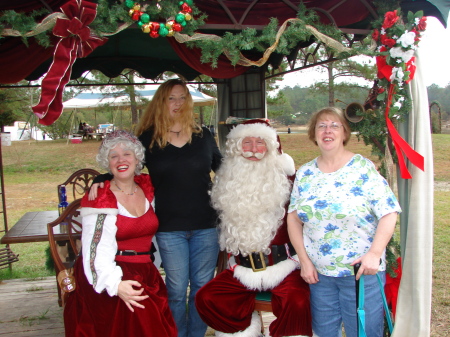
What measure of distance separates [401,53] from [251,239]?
1.55m

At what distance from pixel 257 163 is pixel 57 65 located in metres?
1.45

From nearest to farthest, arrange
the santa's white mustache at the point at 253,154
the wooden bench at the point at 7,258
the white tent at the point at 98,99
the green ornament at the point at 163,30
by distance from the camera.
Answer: the green ornament at the point at 163,30, the santa's white mustache at the point at 253,154, the wooden bench at the point at 7,258, the white tent at the point at 98,99

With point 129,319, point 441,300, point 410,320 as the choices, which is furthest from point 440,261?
point 129,319

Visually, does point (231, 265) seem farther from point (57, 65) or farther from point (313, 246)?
point (57, 65)

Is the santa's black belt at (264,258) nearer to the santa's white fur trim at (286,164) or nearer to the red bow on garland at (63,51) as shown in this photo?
the santa's white fur trim at (286,164)

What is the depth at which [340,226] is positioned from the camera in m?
2.21

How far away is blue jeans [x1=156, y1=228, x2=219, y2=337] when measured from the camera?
105 inches

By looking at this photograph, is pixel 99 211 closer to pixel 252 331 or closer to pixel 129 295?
pixel 129 295

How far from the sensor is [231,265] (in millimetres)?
2840

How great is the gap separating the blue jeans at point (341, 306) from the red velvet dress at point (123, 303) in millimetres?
900

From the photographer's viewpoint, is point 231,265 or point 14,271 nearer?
point 231,265

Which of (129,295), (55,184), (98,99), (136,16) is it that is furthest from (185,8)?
(98,99)

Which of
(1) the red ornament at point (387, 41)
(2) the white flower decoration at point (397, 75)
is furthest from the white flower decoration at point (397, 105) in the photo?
(1) the red ornament at point (387, 41)

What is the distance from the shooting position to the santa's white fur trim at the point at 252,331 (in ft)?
8.66
